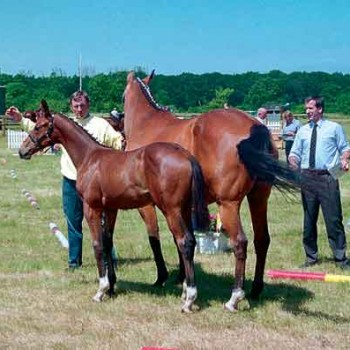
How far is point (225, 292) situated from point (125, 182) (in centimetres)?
176

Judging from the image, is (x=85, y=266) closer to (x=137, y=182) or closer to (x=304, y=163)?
(x=137, y=182)

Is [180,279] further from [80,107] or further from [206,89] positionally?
[206,89]

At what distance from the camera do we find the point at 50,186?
707 inches

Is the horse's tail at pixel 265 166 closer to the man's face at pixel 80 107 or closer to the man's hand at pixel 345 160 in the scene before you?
the man's hand at pixel 345 160

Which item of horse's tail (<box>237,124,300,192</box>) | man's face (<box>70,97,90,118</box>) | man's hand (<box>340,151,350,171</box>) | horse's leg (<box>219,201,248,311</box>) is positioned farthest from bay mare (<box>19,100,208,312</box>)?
man's hand (<box>340,151,350,171</box>)

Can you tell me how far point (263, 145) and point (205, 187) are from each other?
70cm

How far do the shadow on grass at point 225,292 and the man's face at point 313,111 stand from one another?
207 cm

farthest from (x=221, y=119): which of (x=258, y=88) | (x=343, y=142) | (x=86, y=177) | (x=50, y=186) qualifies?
(x=258, y=88)

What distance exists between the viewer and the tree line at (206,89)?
53.6 metres

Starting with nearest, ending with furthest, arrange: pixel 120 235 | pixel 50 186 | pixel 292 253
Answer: pixel 292 253 → pixel 120 235 → pixel 50 186

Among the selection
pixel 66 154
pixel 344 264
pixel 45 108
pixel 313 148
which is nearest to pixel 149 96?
pixel 66 154

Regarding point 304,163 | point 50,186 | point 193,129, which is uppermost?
point 193,129

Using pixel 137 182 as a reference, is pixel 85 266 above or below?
below

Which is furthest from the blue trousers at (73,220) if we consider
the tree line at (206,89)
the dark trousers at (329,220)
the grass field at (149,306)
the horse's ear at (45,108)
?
the tree line at (206,89)
